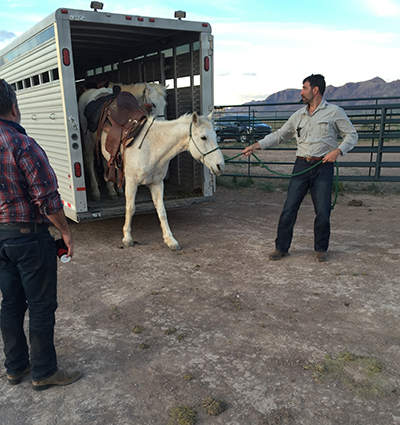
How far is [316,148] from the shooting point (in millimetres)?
4430

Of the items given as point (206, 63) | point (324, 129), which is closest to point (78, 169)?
point (206, 63)

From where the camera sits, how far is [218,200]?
831cm

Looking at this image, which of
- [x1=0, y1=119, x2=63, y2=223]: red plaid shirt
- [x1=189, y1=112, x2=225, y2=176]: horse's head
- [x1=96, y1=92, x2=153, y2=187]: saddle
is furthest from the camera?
[x1=96, y1=92, x2=153, y2=187]: saddle

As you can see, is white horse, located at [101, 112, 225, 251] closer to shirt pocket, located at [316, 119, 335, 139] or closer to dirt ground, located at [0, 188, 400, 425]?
dirt ground, located at [0, 188, 400, 425]

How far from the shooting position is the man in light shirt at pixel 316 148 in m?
4.34

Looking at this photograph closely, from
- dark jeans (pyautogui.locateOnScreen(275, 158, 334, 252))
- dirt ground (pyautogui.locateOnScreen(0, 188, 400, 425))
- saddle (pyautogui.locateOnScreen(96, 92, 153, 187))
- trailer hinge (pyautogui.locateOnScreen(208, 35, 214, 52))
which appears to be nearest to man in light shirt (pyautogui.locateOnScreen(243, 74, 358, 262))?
dark jeans (pyautogui.locateOnScreen(275, 158, 334, 252))

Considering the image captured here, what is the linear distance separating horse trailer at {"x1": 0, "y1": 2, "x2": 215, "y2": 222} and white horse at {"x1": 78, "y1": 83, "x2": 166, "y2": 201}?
1.15 ft

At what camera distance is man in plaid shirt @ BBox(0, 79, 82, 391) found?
211 centimetres

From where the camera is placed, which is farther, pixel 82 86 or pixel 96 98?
pixel 82 86

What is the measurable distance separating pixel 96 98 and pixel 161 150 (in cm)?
240

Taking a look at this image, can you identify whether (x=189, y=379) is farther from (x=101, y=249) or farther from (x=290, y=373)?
(x=101, y=249)

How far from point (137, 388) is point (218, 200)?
6.05 m

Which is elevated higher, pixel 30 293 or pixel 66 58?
pixel 66 58

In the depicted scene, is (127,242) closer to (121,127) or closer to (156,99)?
(121,127)
